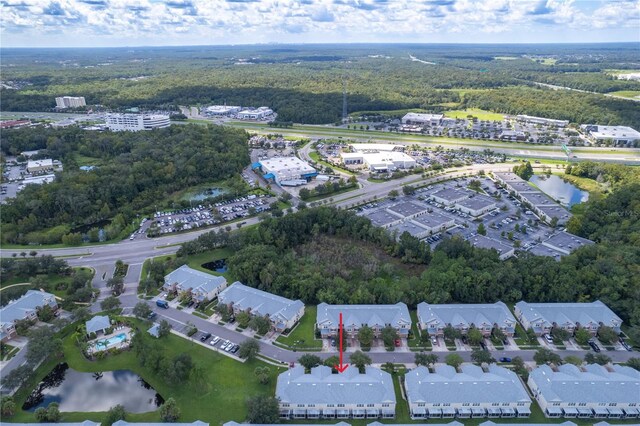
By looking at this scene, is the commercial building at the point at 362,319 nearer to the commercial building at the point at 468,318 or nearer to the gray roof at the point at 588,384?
the commercial building at the point at 468,318

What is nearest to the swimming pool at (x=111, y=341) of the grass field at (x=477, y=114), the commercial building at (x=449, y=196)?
the commercial building at (x=449, y=196)

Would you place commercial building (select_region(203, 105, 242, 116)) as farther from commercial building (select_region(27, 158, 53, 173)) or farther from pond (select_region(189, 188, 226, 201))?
pond (select_region(189, 188, 226, 201))

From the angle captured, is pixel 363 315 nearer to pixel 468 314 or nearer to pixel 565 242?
pixel 468 314

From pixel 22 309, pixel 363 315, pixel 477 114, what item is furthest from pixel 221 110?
pixel 363 315

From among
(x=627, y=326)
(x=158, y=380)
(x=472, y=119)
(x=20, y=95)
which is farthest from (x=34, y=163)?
(x=472, y=119)

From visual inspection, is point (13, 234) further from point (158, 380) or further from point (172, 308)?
point (158, 380)

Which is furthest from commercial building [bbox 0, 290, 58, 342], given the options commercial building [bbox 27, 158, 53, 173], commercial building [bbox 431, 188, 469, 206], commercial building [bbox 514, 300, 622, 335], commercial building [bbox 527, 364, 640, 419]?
commercial building [bbox 431, 188, 469, 206]
